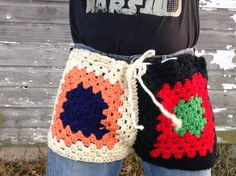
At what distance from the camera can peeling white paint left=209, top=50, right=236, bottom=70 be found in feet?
8.06

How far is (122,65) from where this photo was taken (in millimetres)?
1115

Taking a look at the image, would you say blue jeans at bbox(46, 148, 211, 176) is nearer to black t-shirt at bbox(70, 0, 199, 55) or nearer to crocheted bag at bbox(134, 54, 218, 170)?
crocheted bag at bbox(134, 54, 218, 170)

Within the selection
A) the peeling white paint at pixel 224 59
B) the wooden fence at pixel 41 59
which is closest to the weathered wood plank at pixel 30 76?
the wooden fence at pixel 41 59

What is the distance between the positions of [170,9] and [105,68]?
0.19 m

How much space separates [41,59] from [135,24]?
1.28m

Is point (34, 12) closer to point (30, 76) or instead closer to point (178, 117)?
point (30, 76)

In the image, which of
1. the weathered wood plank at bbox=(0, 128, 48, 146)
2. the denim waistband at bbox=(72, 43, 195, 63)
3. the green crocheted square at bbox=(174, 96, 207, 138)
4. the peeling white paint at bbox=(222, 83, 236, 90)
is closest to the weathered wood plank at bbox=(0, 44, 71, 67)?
the weathered wood plank at bbox=(0, 128, 48, 146)

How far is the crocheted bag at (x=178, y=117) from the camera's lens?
1.13 m

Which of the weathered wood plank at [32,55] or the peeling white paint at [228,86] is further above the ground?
the weathered wood plank at [32,55]

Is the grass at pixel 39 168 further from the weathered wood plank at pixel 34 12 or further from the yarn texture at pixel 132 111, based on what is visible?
the yarn texture at pixel 132 111

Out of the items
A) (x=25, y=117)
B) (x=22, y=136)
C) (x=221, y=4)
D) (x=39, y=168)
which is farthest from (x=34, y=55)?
(x=221, y=4)

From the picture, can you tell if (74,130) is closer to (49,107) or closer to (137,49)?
(137,49)

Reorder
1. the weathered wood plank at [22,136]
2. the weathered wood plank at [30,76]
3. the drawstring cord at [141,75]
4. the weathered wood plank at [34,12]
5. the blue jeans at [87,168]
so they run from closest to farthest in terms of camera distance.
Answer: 1. the drawstring cord at [141,75]
2. the blue jeans at [87,168]
3. the weathered wood plank at [34,12]
4. the weathered wood plank at [30,76]
5. the weathered wood plank at [22,136]

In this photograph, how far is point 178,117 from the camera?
3.73ft
